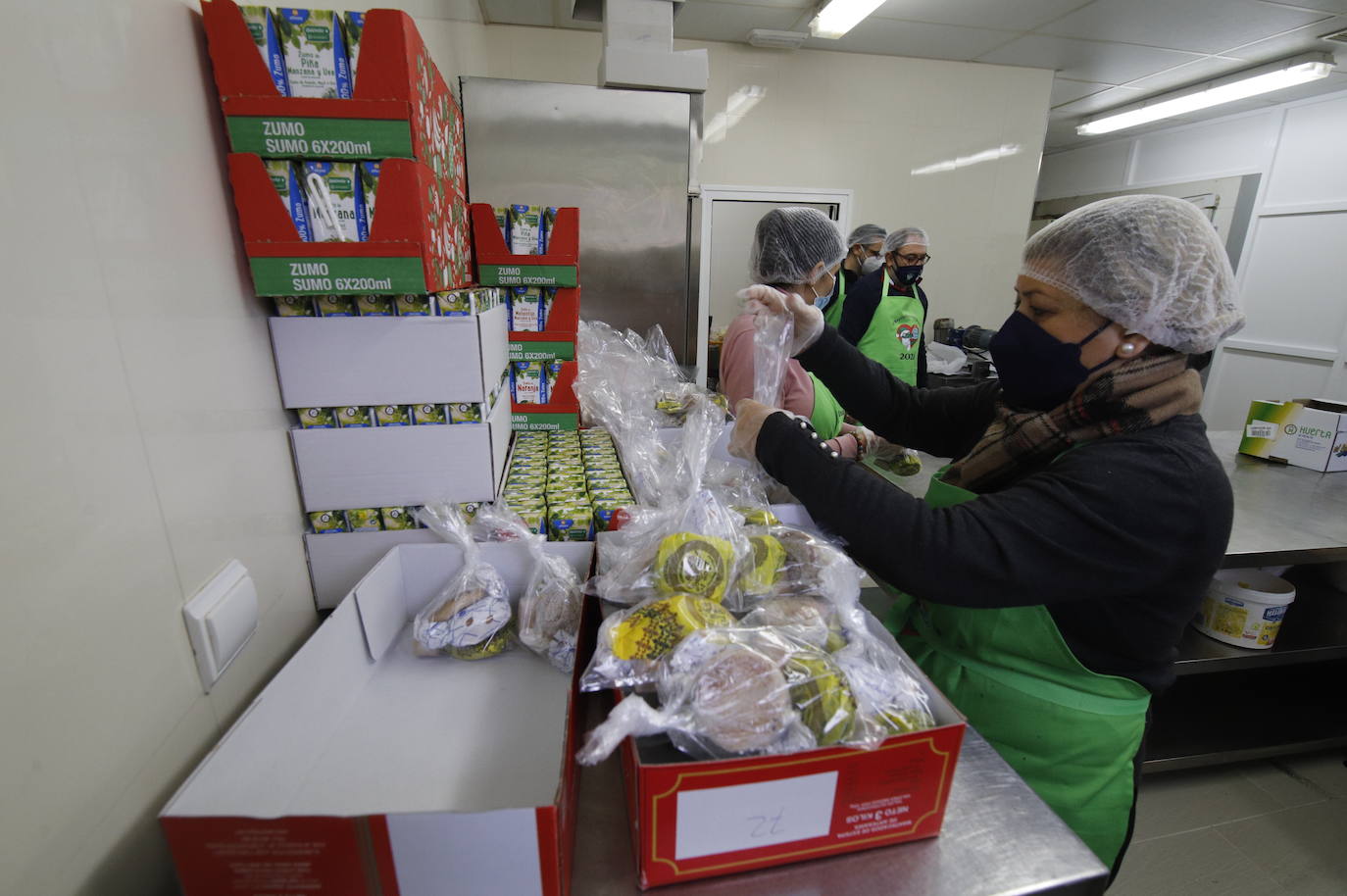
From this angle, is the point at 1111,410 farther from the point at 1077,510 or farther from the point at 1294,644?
the point at 1294,644

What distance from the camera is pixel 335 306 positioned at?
0.90 metres

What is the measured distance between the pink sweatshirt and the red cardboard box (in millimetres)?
1019

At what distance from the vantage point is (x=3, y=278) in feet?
1.47

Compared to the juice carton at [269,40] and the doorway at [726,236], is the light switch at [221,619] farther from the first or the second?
the doorway at [726,236]

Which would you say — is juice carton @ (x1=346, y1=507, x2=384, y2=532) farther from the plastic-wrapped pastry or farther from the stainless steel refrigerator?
the stainless steel refrigerator

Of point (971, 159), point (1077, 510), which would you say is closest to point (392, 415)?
point (1077, 510)

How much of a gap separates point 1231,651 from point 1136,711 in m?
1.13

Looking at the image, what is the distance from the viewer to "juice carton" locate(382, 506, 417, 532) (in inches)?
39.3

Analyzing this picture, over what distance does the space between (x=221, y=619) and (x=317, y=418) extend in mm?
347

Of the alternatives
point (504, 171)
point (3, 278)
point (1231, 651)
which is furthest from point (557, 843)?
point (504, 171)

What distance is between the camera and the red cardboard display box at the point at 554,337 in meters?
1.49

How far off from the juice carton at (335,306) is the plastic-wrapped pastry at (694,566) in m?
0.59

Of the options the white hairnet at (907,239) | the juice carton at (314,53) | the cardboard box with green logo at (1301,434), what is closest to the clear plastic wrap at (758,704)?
the juice carton at (314,53)

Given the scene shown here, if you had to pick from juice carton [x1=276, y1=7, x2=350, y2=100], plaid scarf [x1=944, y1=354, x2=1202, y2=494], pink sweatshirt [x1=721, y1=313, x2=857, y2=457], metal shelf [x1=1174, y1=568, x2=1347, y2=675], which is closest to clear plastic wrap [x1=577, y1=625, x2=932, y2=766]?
plaid scarf [x1=944, y1=354, x2=1202, y2=494]
